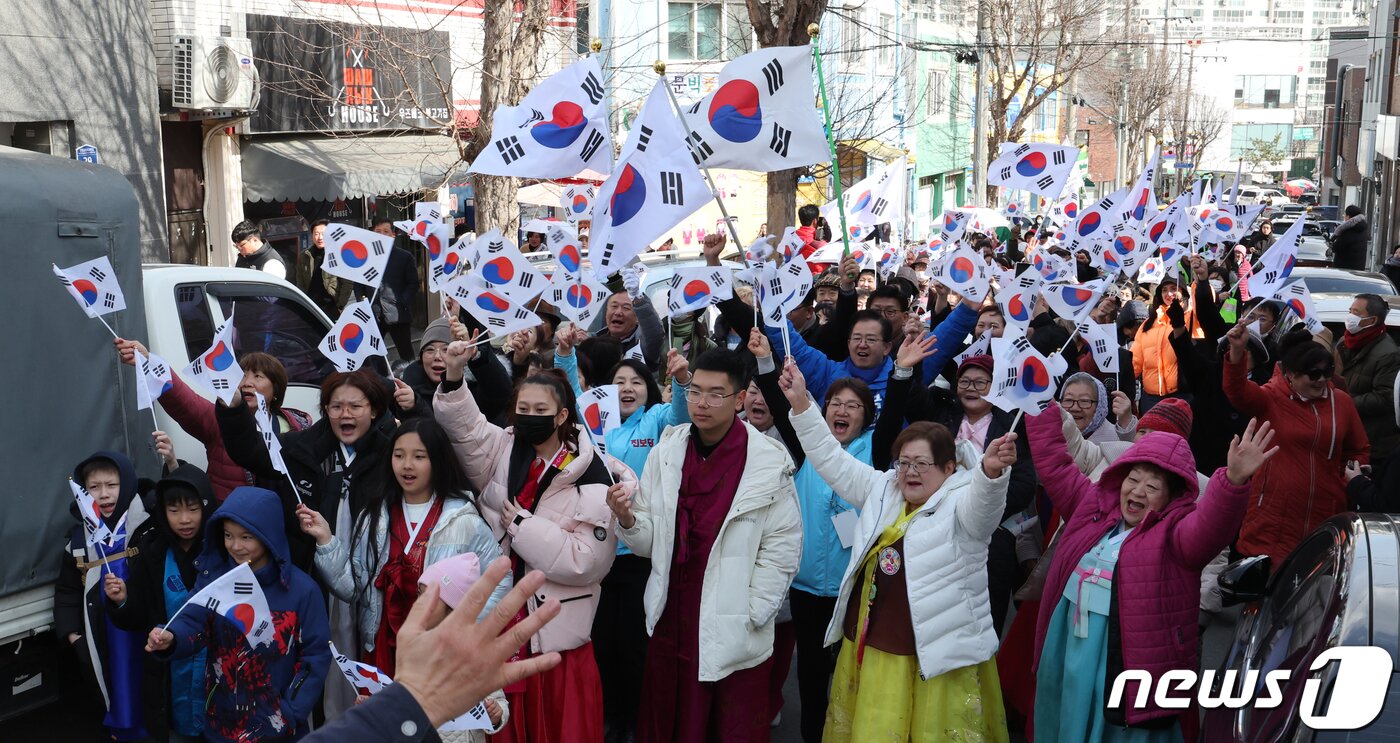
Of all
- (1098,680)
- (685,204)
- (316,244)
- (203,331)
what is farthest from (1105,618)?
(316,244)

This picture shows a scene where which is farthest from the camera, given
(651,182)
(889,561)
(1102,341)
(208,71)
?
(208,71)

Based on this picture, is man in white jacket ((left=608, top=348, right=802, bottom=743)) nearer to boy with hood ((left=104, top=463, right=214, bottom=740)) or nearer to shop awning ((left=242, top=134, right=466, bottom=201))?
boy with hood ((left=104, top=463, right=214, bottom=740))

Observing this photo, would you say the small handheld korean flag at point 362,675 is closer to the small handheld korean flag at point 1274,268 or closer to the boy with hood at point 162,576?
the boy with hood at point 162,576

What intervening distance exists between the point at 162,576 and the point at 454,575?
1.47 meters

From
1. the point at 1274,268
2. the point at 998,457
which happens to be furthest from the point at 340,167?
the point at 998,457

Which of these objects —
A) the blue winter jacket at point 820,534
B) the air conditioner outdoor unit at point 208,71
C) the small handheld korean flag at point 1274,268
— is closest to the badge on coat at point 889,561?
the blue winter jacket at point 820,534

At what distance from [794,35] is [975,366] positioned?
7.90 metres

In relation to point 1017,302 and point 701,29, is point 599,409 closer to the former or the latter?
point 1017,302

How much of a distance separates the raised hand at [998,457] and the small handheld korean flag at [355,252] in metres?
3.23

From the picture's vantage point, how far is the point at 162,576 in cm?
509

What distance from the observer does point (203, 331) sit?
6613 millimetres

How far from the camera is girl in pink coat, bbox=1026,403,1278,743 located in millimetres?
4430

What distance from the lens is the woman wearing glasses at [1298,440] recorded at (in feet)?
22.0

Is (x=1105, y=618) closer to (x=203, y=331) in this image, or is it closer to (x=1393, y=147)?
(x=203, y=331)
